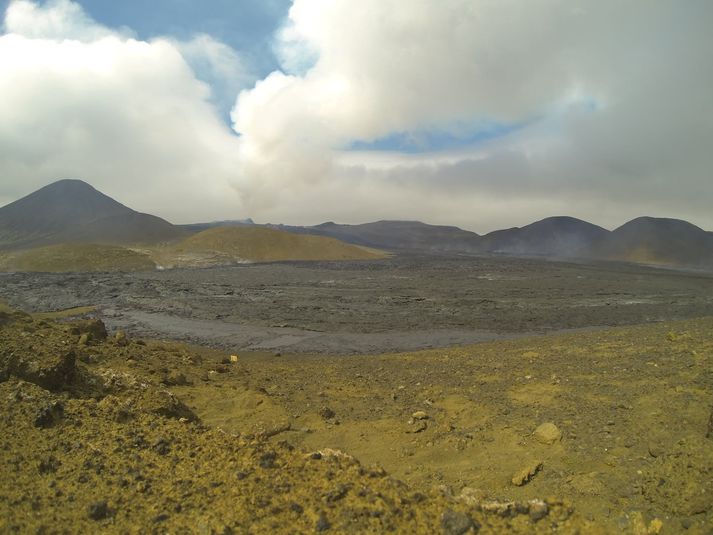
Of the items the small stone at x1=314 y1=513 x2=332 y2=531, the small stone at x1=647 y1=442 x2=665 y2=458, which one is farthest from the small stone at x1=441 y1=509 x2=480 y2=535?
the small stone at x1=647 y1=442 x2=665 y2=458

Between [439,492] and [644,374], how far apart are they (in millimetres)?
5798

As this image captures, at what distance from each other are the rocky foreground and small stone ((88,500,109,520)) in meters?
0.01

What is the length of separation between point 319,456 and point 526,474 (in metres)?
2.10

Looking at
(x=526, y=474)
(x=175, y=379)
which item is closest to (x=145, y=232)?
(x=175, y=379)

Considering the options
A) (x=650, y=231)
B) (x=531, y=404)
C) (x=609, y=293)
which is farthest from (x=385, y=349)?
(x=650, y=231)

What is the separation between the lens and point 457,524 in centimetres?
270

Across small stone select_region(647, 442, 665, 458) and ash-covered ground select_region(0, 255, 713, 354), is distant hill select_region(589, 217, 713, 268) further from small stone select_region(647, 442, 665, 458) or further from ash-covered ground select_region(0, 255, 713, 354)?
small stone select_region(647, 442, 665, 458)

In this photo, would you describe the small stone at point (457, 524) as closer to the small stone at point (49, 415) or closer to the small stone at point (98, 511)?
the small stone at point (98, 511)

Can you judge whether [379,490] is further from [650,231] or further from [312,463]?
[650,231]

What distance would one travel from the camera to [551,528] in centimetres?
283

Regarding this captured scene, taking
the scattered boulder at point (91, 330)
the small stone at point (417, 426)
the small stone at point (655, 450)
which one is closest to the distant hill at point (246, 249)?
the scattered boulder at point (91, 330)

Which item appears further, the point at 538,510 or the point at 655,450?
the point at 655,450

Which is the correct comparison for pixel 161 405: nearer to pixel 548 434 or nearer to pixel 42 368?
pixel 42 368

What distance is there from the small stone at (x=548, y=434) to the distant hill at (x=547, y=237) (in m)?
141
